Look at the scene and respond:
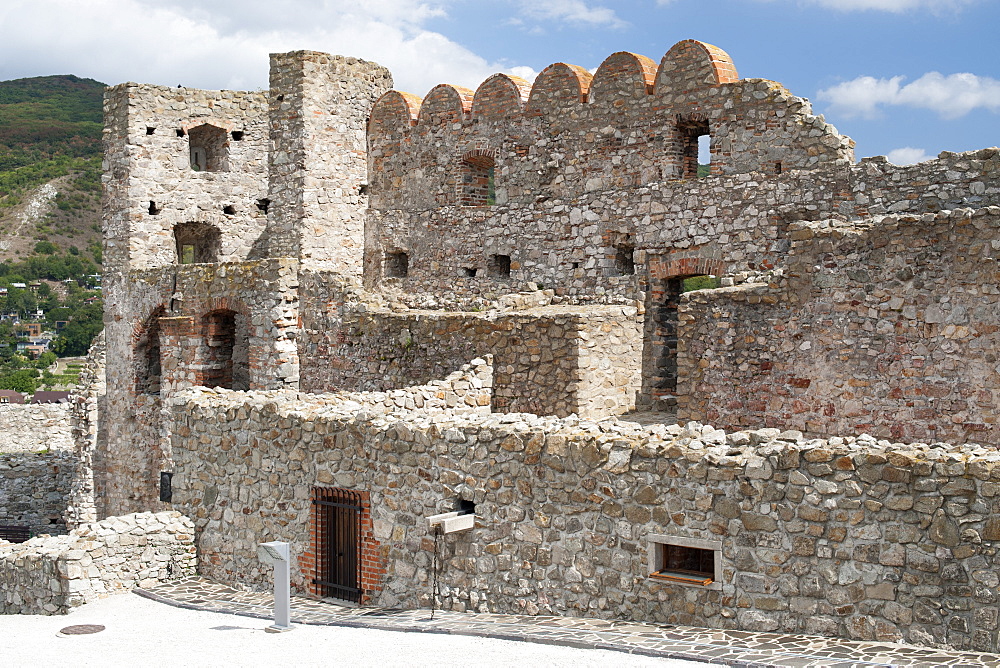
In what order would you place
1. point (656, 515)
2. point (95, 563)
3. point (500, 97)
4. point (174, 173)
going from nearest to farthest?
point (656, 515), point (95, 563), point (500, 97), point (174, 173)

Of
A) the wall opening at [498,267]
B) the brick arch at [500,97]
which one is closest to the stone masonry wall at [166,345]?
the wall opening at [498,267]

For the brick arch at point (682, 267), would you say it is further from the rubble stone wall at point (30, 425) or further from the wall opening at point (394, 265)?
the rubble stone wall at point (30, 425)

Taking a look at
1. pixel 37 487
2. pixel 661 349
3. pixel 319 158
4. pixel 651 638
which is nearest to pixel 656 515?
pixel 651 638

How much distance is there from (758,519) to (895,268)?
493cm

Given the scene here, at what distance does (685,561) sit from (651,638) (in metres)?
0.68

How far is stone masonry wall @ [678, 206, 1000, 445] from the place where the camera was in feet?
33.7

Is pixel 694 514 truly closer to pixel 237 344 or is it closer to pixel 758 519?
pixel 758 519

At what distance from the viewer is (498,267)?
17.5 meters

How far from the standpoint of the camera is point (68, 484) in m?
25.5

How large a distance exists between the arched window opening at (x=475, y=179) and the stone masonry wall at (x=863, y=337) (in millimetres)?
7037

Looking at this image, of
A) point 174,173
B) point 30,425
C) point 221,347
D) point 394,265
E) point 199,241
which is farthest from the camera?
point 30,425

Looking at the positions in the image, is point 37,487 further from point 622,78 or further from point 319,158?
point 622,78

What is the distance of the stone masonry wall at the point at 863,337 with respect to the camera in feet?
33.7

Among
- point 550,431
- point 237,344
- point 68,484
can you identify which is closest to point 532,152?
point 237,344
